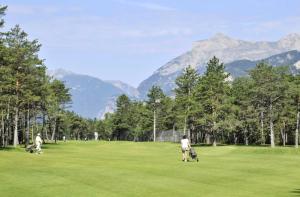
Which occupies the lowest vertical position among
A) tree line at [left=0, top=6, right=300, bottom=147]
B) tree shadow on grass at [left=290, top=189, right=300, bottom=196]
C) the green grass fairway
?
tree shadow on grass at [left=290, top=189, right=300, bottom=196]

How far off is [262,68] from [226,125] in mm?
15149

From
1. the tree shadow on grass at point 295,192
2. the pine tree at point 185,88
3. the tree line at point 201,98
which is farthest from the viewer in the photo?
the pine tree at point 185,88

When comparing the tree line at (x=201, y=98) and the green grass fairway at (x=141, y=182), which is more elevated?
the tree line at (x=201, y=98)

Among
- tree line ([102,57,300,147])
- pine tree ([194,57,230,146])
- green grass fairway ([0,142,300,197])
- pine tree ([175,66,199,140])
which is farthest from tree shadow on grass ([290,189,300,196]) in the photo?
Result: pine tree ([175,66,199,140])

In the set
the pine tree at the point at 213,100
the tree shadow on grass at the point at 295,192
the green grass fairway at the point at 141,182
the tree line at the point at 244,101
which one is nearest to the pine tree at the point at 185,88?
the tree line at the point at 244,101

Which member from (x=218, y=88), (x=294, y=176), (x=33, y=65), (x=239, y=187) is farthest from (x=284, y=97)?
(x=239, y=187)

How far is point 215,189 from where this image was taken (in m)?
26.2

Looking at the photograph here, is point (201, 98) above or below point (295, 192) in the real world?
above

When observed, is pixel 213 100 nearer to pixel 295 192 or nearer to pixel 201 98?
pixel 201 98

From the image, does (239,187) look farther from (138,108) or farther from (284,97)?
(138,108)

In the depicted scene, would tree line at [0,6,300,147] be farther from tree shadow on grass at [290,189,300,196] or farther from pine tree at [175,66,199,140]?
tree shadow on grass at [290,189,300,196]

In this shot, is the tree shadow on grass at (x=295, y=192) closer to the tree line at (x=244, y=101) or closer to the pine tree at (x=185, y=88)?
the tree line at (x=244, y=101)

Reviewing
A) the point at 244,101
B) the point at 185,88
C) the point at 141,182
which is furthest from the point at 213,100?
the point at 141,182

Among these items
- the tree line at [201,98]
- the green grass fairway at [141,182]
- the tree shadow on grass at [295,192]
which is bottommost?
the tree shadow on grass at [295,192]
